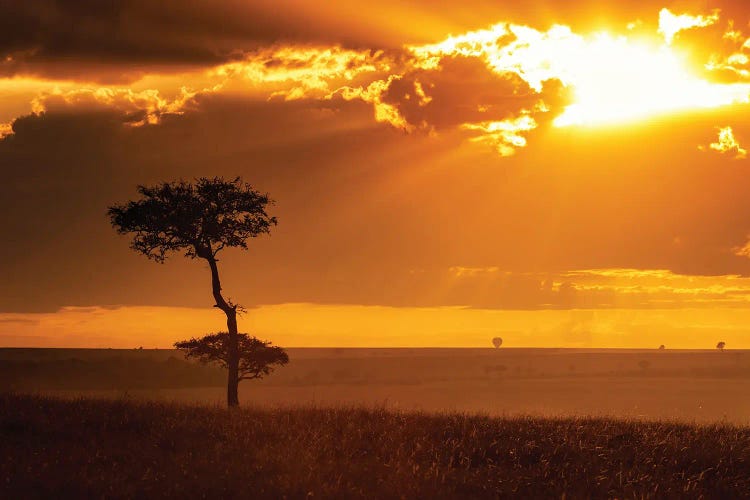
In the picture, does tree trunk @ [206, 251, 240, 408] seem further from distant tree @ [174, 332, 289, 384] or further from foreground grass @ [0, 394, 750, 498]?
foreground grass @ [0, 394, 750, 498]

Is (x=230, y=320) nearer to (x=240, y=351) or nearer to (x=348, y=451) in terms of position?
(x=240, y=351)

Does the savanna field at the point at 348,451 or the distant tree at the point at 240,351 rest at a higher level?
the distant tree at the point at 240,351

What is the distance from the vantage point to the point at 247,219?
30.1 m

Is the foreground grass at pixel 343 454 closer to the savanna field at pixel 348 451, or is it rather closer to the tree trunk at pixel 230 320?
the savanna field at pixel 348 451

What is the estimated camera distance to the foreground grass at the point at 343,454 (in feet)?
46.9

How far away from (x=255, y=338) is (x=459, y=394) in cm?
16325

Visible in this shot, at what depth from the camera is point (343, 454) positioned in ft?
54.7

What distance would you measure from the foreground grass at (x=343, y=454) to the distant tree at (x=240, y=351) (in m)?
9.05

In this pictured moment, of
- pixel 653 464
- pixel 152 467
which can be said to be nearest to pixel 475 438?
pixel 653 464

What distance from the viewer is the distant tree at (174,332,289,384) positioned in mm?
30688

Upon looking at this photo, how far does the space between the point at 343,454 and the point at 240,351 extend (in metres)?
14.7

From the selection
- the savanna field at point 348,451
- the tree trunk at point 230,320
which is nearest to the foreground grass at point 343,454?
the savanna field at point 348,451

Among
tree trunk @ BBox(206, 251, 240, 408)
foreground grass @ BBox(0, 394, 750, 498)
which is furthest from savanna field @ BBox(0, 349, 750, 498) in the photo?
tree trunk @ BBox(206, 251, 240, 408)

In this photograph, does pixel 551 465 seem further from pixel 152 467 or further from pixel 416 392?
pixel 416 392
